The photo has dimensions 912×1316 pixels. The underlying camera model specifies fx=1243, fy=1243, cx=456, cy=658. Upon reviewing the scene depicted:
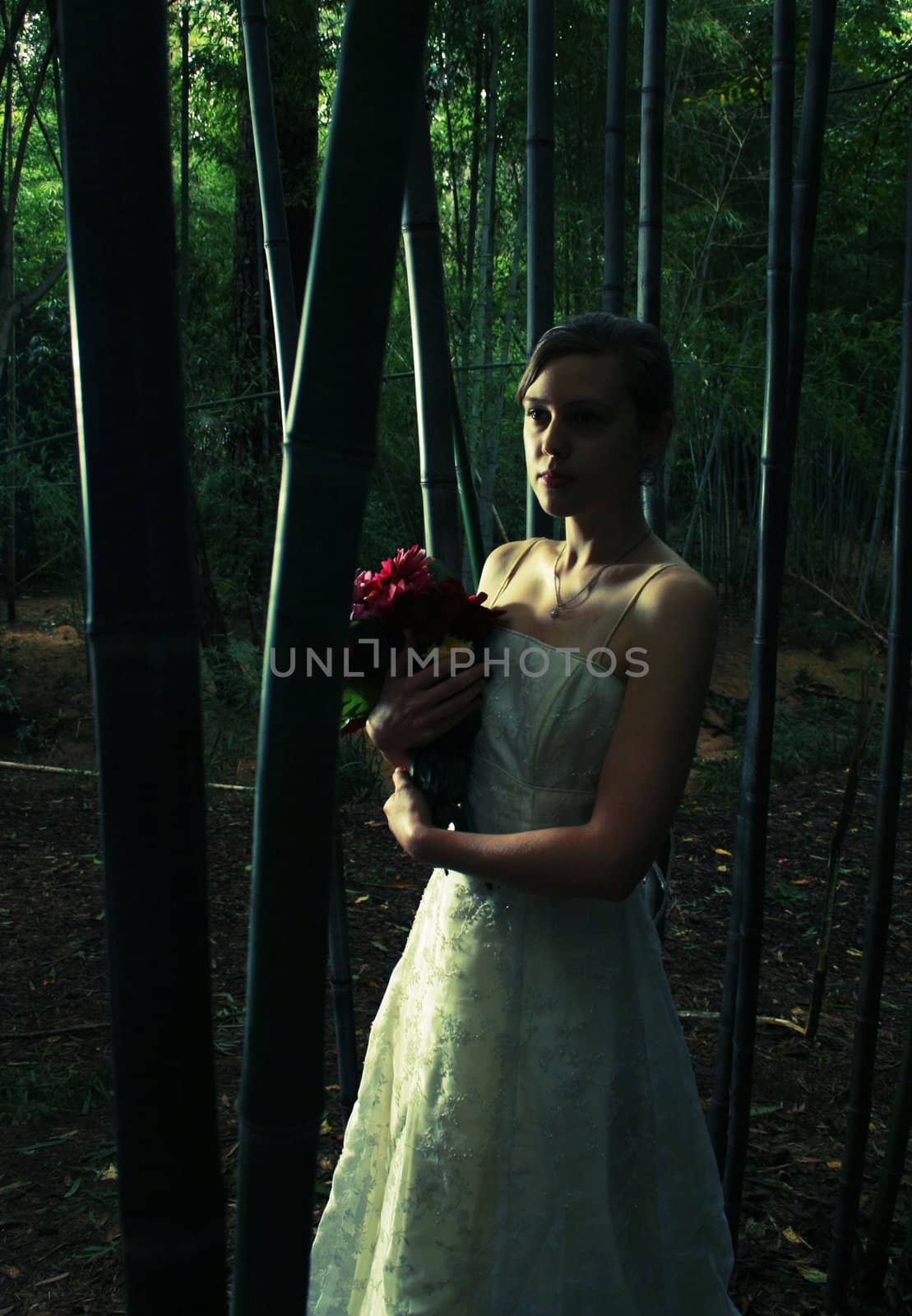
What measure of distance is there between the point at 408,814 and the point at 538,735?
15cm

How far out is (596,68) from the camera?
6.63 m

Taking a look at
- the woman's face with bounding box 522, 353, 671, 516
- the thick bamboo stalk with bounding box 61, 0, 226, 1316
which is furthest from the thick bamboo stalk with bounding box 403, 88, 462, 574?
the thick bamboo stalk with bounding box 61, 0, 226, 1316

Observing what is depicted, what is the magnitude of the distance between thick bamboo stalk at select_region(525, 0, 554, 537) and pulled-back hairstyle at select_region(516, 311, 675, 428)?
212 millimetres

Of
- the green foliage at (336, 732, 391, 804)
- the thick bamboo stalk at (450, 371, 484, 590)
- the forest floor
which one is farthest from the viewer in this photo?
the green foliage at (336, 732, 391, 804)

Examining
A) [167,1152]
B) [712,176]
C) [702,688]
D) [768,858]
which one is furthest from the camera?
[712,176]

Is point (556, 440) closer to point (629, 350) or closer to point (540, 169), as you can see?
point (629, 350)

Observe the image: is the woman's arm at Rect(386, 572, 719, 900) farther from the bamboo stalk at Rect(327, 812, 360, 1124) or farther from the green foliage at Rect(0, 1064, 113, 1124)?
the green foliage at Rect(0, 1064, 113, 1124)

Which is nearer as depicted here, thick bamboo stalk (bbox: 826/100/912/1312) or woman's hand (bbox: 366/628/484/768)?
woman's hand (bbox: 366/628/484/768)

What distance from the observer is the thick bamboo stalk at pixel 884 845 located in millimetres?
1574

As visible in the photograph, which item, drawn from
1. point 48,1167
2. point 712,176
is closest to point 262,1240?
point 48,1167

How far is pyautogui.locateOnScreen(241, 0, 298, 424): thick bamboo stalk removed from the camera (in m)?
1.28

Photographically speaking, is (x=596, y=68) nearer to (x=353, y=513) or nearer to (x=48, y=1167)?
(x=48, y=1167)

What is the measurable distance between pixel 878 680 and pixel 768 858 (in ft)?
11.9

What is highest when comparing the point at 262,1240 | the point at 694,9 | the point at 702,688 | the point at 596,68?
the point at 694,9
